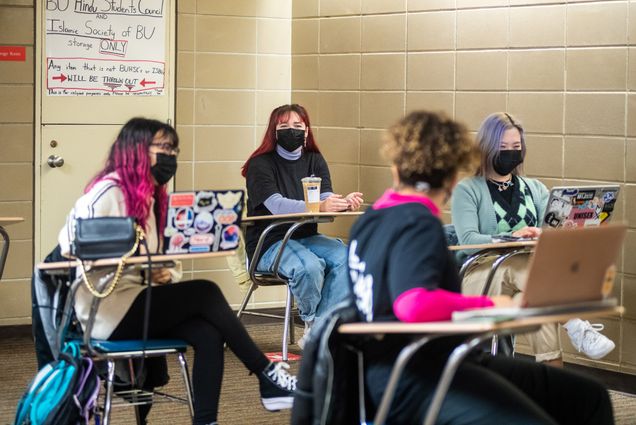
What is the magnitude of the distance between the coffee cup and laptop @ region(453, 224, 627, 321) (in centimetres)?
221

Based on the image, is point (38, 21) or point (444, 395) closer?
point (444, 395)

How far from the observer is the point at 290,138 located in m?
4.89

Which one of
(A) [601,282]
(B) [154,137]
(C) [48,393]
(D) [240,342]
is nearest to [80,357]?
(C) [48,393]

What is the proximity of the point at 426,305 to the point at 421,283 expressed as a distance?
5 cm

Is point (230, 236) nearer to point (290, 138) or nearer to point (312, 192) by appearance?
point (312, 192)

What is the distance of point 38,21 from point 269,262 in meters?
1.84

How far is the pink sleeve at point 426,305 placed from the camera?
235 centimetres

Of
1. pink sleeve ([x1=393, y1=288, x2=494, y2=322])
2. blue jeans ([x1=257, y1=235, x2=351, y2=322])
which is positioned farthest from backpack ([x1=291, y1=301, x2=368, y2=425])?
blue jeans ([x1=257, y1=235, x2=351, y2=322])

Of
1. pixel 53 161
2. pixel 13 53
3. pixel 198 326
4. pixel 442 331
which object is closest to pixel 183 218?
pixel 198 326

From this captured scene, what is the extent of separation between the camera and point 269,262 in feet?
15.5

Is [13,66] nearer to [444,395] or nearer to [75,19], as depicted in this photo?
[75,19]

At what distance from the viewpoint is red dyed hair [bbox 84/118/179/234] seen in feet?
10.9

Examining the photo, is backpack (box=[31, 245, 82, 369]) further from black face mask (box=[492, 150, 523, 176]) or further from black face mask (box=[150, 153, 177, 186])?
black face mask (box=[492, 150, 523, 176])

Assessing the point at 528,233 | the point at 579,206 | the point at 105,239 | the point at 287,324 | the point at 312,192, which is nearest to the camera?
the point at 105,239
